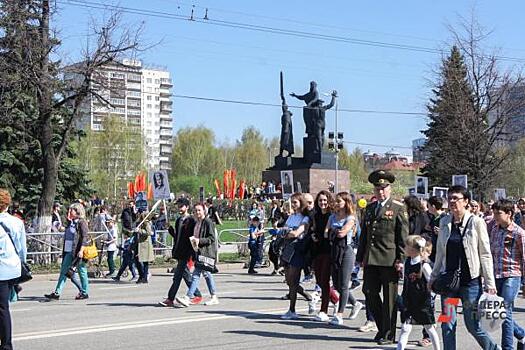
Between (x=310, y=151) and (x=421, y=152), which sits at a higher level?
(x=421, y=152)

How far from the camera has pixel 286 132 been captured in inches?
2183

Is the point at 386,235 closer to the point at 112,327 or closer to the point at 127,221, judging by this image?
the point at 112,327

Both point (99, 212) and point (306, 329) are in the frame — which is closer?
point (306, 329)

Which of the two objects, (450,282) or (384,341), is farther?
(384,341)

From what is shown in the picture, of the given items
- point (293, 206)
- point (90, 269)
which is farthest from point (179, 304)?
point (90, 269)

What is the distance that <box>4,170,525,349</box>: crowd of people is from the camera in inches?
318

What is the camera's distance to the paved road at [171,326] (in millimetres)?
10297

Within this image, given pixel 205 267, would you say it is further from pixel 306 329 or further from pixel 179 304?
pixel 306 329

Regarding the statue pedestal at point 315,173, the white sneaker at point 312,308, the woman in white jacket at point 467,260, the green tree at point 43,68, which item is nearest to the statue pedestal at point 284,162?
the statue pedestal at point 315,173

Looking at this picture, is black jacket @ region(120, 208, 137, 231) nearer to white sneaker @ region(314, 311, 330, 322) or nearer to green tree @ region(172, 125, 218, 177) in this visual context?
white sneaker @ region(314, 311, 330, 322)

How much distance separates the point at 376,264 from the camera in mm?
10273

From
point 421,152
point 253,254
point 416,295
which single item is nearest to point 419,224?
point 416,295

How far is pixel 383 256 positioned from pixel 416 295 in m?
0.89

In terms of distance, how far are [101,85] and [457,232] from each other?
18.1m
